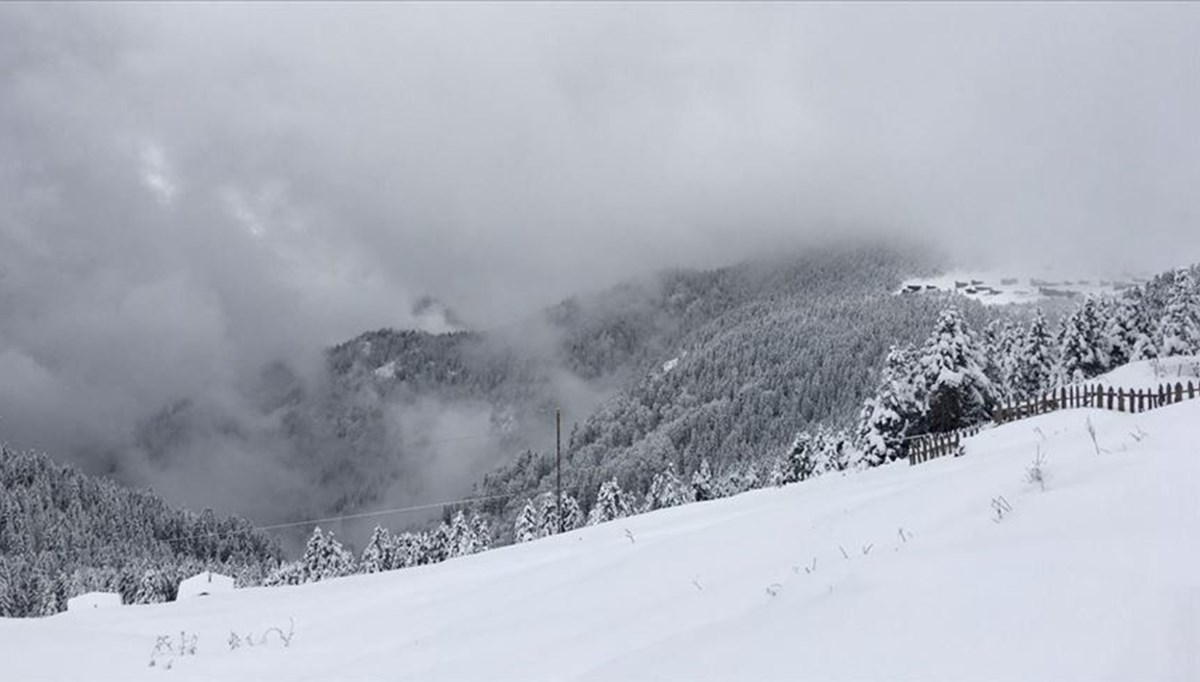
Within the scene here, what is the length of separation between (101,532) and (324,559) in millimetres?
124454

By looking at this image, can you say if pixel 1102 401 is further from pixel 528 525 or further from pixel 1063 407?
pixel 528 525

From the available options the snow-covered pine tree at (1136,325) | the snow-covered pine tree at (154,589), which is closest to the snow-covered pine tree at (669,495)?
the snow-covered pine tree at (1136,325)

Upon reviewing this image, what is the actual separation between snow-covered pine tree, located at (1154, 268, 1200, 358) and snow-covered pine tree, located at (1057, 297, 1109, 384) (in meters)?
3.63

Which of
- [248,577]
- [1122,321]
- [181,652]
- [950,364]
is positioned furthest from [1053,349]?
[248,577]

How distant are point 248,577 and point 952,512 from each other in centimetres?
13928

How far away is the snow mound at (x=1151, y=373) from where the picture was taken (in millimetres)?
38750

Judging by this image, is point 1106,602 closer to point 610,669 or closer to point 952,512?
point 610,669

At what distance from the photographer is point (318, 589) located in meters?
15.0

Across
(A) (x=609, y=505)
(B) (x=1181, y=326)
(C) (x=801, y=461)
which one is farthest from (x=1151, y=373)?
(A) (x=609, y=505)

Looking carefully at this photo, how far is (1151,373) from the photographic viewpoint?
41406mm

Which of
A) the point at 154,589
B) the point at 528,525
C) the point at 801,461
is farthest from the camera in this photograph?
the point at 154,589

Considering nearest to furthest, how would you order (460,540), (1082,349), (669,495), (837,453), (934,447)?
(934,447)
(837,453)
(1082,349)
(669,495)
(460,540)

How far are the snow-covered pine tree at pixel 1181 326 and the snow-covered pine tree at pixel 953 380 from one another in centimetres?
1585

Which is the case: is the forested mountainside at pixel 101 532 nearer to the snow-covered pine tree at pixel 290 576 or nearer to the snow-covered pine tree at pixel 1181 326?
the snow-covered pine tree at pixel 290 576
